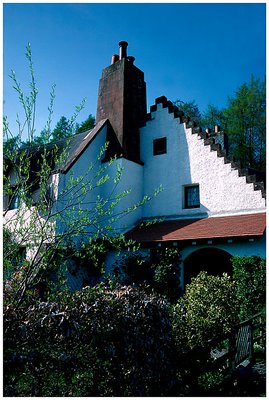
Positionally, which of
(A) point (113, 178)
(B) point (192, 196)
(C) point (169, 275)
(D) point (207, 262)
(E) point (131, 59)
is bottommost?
(C) point (169, 275)

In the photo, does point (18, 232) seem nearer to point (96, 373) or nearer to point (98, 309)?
point (98, 309)

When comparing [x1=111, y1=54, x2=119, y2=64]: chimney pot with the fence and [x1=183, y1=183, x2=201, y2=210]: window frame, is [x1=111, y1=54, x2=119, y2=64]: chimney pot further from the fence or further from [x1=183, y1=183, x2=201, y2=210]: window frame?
the fence

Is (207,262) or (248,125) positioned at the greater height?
(248,125)

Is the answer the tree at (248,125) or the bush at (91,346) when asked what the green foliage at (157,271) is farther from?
the tree at (248,125)

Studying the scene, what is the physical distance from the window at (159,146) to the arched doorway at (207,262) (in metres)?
5.83

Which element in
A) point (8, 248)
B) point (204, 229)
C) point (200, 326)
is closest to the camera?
point (8, 248)

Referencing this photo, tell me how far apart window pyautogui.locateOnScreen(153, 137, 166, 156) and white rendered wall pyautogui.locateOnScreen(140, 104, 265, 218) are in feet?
0.62

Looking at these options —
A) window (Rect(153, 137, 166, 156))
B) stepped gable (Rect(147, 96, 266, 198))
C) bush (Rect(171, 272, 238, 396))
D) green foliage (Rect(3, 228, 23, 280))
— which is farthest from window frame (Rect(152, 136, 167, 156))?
green foliage (Rect(3, 228, 23, 280))

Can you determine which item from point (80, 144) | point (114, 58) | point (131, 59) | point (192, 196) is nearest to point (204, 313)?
point (192, 196)

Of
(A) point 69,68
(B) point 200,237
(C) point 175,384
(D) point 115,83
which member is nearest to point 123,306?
(C) point 175,384

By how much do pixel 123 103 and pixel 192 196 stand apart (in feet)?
20.0

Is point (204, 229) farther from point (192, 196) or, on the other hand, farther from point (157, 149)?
point (157, 149)

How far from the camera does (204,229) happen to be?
541 inches

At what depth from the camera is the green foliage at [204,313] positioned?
7395 mm
